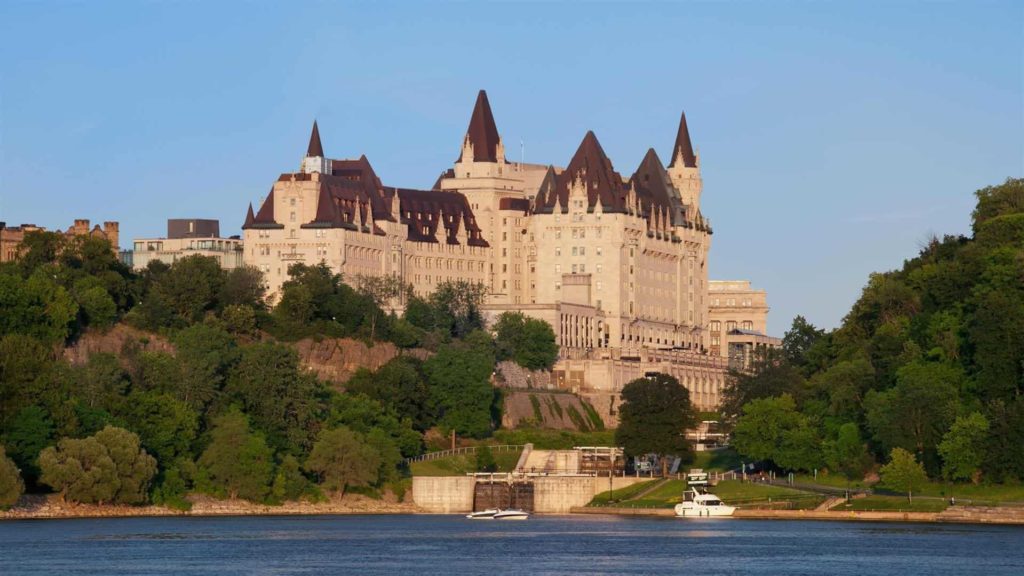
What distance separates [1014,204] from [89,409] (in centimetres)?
6243

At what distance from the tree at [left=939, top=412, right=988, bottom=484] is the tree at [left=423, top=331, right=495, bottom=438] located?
2041 inches

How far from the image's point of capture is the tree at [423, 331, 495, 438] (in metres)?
183

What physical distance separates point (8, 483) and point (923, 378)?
51.1 metres

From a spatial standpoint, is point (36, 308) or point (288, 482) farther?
point (36, 308)

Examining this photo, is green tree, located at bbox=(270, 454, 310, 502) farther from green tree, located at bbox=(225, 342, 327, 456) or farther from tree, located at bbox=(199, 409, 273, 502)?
green tree, located at bbox=(225, 342, 327, 456)

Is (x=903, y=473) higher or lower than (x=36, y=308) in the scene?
lower

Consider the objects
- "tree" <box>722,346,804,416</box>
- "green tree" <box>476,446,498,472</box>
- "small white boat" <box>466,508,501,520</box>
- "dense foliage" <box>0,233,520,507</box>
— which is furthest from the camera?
"green tree" <box>476,446,498,472</box>

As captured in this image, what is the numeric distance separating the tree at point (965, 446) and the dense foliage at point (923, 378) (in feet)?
0.18

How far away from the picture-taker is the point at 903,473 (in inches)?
5458

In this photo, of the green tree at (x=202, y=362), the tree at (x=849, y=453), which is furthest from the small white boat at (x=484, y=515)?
the tree at (x=849, y=453)

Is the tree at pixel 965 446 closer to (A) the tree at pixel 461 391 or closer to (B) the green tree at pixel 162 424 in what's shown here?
(B) the green tree at pixel 162 424

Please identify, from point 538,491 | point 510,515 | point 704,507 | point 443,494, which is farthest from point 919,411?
point 443,494

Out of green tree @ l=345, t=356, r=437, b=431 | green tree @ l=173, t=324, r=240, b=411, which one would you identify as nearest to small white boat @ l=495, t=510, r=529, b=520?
green tree @ l=173, t=324, r=240, b=411

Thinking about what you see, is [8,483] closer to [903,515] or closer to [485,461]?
[485,461]
